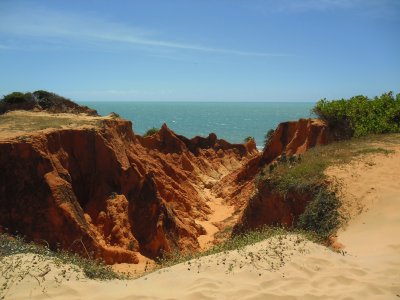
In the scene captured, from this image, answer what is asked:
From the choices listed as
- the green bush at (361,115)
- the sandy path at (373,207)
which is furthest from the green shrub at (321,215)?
the green bush at (361,115)

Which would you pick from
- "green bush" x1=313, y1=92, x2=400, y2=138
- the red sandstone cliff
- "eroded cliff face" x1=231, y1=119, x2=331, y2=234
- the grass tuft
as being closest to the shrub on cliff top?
the red sandstone cliff

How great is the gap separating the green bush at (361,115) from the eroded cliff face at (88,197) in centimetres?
1128

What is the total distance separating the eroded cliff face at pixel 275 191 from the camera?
42.8 ft

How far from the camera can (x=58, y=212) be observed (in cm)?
1427

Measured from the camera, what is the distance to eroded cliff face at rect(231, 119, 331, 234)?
13.0 m

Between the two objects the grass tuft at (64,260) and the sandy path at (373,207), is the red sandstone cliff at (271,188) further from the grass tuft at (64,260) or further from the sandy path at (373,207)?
the grass tuft at (64,260)

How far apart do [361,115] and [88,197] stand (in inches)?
660

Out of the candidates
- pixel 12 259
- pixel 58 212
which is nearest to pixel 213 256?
pixel 12 259

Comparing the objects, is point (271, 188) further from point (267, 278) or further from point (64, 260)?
point (64, 260)

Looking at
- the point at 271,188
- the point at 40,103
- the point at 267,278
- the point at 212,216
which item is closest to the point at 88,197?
the point at 271,188

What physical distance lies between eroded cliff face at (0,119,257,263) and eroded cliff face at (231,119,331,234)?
393 cm

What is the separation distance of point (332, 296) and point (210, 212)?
2084cm

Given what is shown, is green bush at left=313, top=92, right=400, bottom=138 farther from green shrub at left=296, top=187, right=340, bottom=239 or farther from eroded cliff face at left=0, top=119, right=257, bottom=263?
green shrub at left=296, top=187, right=340, bottom=239

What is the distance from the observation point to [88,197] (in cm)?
1702
